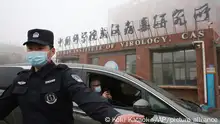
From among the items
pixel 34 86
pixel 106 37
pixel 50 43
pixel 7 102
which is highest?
pixel 106 37

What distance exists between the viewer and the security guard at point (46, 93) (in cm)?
131

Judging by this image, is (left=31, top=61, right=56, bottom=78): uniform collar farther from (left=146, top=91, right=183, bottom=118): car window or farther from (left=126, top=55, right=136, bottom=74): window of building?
(left=126, top=55, right=136, bottom=74): window of building

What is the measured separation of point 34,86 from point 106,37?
14.3 meters

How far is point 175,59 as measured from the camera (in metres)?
11.3

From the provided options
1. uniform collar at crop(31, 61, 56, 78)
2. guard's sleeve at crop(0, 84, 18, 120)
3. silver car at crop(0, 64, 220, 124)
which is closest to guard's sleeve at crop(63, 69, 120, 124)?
uniform collar at crop(31, 61, 56, 78)

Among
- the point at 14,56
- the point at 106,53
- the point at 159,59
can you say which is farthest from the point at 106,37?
the point at 14,56

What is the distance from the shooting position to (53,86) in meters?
1.39

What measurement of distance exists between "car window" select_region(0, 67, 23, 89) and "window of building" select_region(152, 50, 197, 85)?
9781 mm

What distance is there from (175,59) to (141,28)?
370cm

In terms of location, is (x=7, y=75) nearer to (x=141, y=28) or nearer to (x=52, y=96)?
(x=52, y=96)

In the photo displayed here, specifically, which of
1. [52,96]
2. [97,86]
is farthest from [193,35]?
[52,96]

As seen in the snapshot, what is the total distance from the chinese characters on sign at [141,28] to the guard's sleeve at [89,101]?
10.6 meters

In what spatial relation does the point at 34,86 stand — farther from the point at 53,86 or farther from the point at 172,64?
the point at 172,64

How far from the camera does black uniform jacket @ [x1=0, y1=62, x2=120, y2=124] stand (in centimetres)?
133
